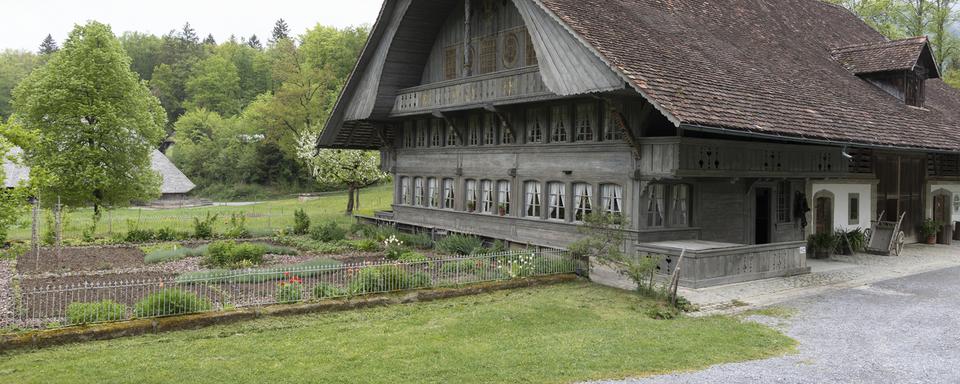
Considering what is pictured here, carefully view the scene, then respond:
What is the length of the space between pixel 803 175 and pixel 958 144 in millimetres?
8084

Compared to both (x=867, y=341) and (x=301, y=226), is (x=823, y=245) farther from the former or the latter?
(x=301, y=226)

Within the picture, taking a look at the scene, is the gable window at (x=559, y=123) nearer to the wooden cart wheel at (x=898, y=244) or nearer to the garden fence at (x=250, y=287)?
the garden fence at (x=250, y=287)

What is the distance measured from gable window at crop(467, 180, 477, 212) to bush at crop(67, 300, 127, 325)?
14.4 m

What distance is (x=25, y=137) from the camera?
11.3m

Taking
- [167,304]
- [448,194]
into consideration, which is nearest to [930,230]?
[448,194]

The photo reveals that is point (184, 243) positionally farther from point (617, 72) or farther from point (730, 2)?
point (730, 2)

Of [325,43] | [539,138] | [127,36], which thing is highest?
[127,36]

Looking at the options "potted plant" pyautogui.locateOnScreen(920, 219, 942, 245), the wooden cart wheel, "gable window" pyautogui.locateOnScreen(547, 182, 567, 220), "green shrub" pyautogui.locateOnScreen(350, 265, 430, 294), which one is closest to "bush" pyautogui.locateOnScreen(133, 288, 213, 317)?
"green shrub" pyautogui.locateOnScreen(350, 265, 430, 294)

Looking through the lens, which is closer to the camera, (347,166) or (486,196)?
(486,196)

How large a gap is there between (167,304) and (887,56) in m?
25.3

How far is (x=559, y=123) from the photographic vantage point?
817 inches

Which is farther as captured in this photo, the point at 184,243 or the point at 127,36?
the point at 127,36

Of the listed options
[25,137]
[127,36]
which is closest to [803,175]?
[25,137]

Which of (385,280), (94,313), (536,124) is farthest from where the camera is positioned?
(536,124)
